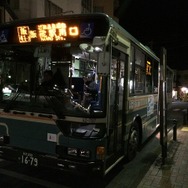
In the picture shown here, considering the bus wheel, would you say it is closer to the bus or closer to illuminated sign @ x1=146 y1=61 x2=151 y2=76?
the bus

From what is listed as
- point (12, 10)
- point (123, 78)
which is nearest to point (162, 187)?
point (123, 78)

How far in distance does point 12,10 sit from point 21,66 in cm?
1489

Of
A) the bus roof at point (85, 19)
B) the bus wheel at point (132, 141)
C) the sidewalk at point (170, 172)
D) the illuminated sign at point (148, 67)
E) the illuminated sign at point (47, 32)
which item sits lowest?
the sidewalk at point (170, 172)

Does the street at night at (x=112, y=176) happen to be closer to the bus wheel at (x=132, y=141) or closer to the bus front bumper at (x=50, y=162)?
the bus wheel at (x=132, y=141)

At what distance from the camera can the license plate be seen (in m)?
5.18

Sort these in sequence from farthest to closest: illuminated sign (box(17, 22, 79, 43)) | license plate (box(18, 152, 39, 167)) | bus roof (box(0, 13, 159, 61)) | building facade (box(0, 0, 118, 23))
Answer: building facade (box(0, 0, 118, 23)) → license plate (box(18, 152, 39, 167)) → illuminated sign (box(17, 22, 79, 43)) → bus roof (box(0, 13, 159, 61))

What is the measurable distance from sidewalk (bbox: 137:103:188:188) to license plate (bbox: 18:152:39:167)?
2.17m

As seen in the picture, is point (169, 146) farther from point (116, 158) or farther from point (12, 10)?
point (12, 10)

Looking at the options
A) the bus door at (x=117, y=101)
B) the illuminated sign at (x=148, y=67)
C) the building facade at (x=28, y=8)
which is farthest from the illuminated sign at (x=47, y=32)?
the building facade at (x=28, y=8)

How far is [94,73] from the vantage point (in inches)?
197

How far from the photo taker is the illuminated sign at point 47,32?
16.6 ft

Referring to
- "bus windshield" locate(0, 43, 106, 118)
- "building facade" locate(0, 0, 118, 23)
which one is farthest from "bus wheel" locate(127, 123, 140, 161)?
"building facade" locate(0, 0, 118, 23)

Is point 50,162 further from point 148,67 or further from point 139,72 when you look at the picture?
point 148,67

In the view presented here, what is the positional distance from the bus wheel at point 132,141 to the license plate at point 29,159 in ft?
8.34
